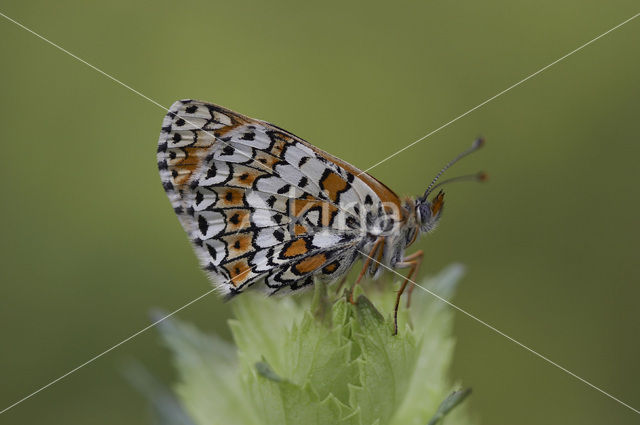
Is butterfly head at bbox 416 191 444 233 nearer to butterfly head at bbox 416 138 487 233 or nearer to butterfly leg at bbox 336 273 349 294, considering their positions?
butterfly head at bbox 416 138 487 233

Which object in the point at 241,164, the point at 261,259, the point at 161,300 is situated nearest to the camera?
the point at 261,259

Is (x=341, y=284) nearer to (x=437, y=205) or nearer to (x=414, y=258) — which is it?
(x=414, y=258)

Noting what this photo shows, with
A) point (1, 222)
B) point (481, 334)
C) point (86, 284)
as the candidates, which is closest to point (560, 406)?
point (481, 334)

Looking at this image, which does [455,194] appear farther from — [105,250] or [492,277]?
[105,250]

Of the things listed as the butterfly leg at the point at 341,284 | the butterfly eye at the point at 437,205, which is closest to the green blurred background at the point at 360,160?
the butterfly eye at the point at 437,205

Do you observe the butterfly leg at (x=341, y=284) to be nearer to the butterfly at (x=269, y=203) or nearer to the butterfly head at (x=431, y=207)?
the butterfly at (x=269, y=203)

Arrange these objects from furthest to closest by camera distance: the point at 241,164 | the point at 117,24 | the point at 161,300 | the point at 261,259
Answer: the point at 117,24 → the point at 161,300 → the point at 241,164 → the point at 261,259

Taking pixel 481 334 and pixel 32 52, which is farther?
pixel 32 52

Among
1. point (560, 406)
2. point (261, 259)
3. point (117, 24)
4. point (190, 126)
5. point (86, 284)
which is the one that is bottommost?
point (560, 406)
